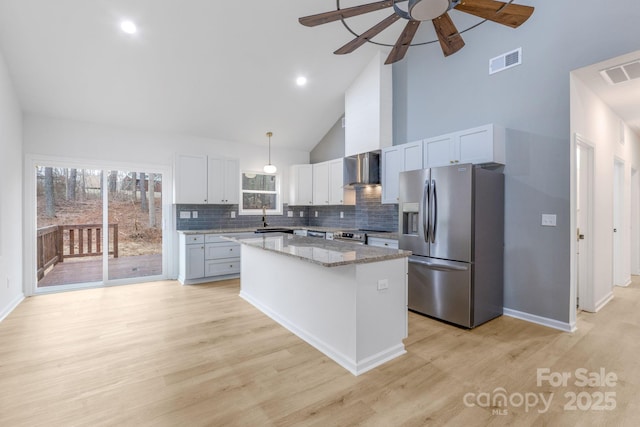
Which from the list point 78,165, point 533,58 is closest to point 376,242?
point 533,58

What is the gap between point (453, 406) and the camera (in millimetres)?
1938

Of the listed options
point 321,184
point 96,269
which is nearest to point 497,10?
point 321,184

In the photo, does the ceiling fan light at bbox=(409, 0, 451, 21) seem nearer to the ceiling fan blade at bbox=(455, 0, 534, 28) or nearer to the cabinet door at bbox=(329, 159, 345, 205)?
the ceiling fan blade at bbox=(455, 0, 534, 28)

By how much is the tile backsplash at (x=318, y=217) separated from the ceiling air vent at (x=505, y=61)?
2.26 meters

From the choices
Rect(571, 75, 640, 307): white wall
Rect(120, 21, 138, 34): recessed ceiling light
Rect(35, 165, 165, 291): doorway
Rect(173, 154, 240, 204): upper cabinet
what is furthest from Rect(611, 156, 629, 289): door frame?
Rect(35, 165, 165, 291): doorway

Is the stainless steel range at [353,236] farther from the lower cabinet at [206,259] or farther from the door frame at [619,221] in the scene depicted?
the door frame at [619,221]

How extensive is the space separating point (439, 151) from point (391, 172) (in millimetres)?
833

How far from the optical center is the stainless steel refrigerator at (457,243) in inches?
125

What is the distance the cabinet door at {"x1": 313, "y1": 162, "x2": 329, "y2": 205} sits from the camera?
19.8 feet

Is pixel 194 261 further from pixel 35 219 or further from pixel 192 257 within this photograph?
pixel 35 219

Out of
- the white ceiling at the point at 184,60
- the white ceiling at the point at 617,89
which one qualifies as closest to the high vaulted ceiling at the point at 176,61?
the white ceiling at the point at 184,60

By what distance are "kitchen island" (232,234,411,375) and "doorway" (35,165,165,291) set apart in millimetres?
3336

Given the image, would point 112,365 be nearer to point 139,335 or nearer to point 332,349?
point 139,335

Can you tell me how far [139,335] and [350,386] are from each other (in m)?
2.19
